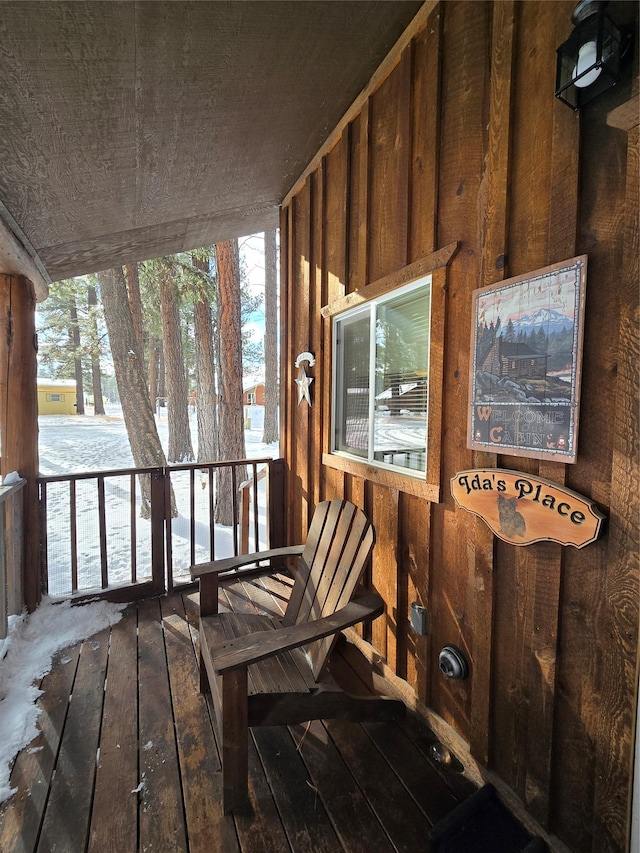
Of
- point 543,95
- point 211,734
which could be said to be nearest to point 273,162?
point 543,95

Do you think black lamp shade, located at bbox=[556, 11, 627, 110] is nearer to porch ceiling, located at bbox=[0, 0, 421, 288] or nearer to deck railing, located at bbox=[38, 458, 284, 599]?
porch ceiling, located at bbox=[0, 0, 421, 288]

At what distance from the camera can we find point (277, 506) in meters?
3.33

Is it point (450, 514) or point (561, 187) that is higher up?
point (561, 187)

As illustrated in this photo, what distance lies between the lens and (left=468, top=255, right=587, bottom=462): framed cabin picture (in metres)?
1.13

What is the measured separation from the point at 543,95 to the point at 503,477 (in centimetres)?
127

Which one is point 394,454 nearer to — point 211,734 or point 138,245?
point 211,734

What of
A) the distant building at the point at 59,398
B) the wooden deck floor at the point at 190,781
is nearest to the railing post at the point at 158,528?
the wooden deck floor at the point at 190,781

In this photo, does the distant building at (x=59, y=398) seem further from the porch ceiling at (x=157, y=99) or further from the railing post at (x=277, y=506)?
the railing post at (x=277, y=506)

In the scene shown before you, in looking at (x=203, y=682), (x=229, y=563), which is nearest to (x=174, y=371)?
(x=229, y=563)

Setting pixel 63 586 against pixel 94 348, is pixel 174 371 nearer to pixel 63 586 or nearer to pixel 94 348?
pixel 94 348

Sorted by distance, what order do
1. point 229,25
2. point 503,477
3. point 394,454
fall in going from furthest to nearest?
point 394,454 < point 229,25 < point 503,477

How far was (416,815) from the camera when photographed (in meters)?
1.32

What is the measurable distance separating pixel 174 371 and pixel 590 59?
756 centimetres

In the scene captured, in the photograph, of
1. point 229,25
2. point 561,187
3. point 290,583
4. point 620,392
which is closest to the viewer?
point 620,392
